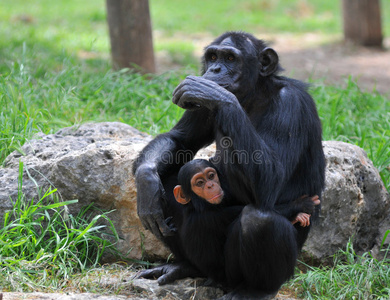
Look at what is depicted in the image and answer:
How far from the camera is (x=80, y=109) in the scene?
235 inches

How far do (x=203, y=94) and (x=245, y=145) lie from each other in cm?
43

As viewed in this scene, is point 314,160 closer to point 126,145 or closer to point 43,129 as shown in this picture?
point 126,145

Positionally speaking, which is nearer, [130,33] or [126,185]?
[126,185]

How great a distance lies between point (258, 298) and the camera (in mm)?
3615

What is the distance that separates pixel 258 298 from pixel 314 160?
3.33 ft

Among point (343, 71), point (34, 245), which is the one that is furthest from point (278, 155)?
point (343, 71)

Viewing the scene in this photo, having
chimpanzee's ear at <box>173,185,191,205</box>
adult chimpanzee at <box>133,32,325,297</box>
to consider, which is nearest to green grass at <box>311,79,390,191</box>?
adult chimpanzee at <box>133,32,325,297</box>

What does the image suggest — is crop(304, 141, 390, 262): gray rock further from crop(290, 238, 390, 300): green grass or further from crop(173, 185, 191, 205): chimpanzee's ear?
crop(173, 185, 191, 205): chimpanzee's ear

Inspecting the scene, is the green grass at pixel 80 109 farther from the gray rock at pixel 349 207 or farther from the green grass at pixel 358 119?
the gray rock at pixel 349 207

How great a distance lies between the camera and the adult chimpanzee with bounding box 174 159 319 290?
3.50 metres

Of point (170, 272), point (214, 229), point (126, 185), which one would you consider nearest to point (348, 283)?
point (214, 229)

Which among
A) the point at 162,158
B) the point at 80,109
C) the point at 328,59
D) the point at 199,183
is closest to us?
the point at 199,183

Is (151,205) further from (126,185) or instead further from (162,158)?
(126,185)

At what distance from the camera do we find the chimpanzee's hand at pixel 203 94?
137 inches
